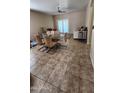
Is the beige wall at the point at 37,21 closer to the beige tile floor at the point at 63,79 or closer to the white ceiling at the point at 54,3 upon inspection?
the white ceiling at the point at 54,3

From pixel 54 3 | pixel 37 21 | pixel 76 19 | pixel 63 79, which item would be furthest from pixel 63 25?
pixel 63 79

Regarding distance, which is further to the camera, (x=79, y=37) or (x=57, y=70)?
(x=79, y=37)

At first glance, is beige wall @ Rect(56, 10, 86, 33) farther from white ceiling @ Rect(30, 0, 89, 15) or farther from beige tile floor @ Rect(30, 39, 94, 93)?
beige tile floor @ Rect(30, 39, 94, 93)

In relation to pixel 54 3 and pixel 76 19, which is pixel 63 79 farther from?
pixel 76 19

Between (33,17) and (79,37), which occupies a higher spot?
(33,17)

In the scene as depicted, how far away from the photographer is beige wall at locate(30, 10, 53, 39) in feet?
25.8

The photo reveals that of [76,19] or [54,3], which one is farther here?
[76,19]

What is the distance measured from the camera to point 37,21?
8.60 metres

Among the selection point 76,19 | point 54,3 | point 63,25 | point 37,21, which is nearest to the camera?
point 54,3
